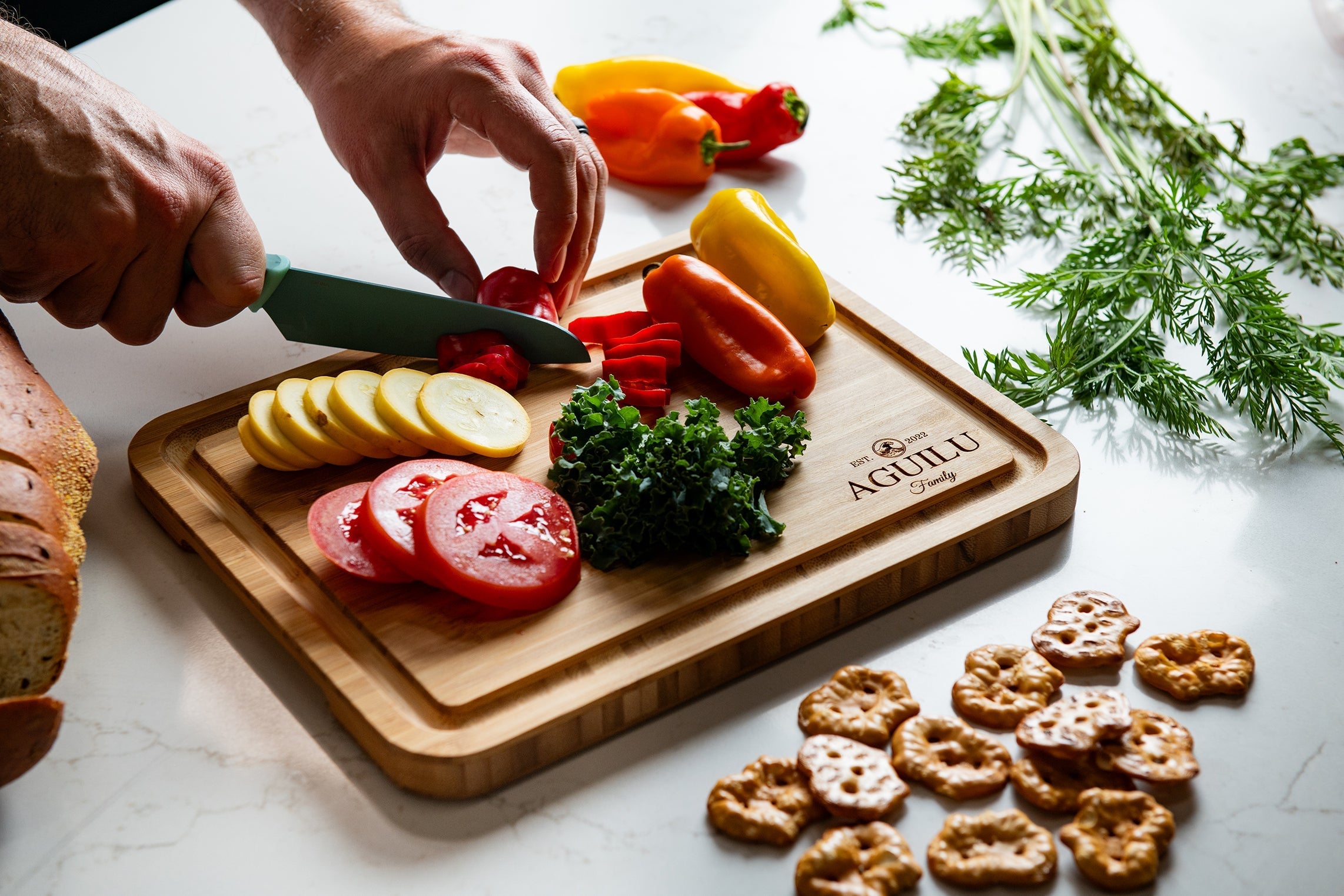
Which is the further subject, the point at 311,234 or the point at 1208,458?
the point at 311,234

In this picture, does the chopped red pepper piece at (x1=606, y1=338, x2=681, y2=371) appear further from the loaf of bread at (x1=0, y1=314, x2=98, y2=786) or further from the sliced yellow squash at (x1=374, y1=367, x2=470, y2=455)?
the loaf of bread at (x1=0, y1=314, x2=98, y2=786)

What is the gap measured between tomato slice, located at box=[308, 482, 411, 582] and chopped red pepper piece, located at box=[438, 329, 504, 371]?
0.52 metres

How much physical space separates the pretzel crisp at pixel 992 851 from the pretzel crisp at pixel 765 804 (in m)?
0.20

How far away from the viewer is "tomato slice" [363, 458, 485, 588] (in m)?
2.21

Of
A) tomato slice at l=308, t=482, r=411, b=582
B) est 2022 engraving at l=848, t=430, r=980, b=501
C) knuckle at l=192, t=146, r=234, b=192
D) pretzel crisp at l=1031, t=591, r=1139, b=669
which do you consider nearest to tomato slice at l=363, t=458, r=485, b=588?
tomato slice at l=308, t=482, r=411, b=582

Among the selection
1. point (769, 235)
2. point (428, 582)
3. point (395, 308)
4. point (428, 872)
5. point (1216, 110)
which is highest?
point (1216, 110)

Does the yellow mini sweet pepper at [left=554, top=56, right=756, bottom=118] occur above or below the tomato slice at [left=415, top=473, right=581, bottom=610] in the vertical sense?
above

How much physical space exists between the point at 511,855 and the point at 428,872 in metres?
0.13

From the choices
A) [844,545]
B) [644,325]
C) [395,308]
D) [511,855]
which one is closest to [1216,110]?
[644,325]

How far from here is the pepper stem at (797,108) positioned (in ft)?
12.2

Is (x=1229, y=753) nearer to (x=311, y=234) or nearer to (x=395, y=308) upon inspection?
(x=395, y=308)

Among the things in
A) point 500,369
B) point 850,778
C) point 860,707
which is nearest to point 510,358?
point 500,369

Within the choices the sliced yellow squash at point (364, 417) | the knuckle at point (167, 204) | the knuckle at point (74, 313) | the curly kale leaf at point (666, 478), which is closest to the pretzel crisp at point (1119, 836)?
the curly kale leaf at point (666, 478)

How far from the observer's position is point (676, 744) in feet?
6.93
